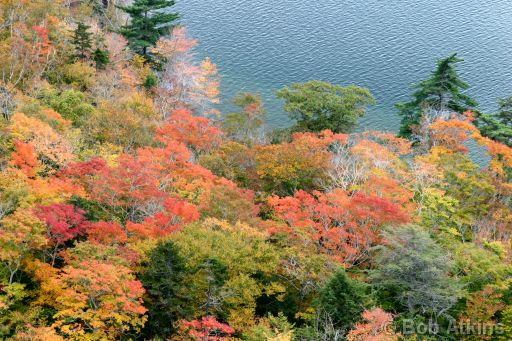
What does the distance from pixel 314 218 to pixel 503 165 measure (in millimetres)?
17079

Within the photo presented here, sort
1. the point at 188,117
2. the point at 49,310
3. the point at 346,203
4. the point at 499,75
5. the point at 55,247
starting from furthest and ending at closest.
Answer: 1. the point at 499,75
2. the point at 188,117
3. the point at 346,203
4. the point at 55,247
5. the point at 49,310

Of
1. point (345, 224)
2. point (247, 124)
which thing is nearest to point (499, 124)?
point (247, 124)

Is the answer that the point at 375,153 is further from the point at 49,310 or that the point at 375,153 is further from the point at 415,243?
the point at 49,310

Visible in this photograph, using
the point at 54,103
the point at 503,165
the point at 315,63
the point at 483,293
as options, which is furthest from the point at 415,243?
the point at 315,63

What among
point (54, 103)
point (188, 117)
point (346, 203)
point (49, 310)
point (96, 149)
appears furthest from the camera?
point (188, 117)

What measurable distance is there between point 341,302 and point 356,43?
49.1 m

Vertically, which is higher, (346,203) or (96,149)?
(96,149)

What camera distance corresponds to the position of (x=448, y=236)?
3036 cm

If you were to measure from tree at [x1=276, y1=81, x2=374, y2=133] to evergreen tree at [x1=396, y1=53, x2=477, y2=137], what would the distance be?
3.79 meters

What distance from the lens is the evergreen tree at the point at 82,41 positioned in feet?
150

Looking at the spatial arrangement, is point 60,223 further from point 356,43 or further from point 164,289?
point 356,43

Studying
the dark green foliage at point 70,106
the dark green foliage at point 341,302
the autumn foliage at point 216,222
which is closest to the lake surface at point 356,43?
the autumn foliage at point 216,222

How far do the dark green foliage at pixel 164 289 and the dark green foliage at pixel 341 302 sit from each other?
5828 millimetres

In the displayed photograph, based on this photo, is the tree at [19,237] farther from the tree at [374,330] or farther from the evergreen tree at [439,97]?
the evergreen tree at [439,97]
